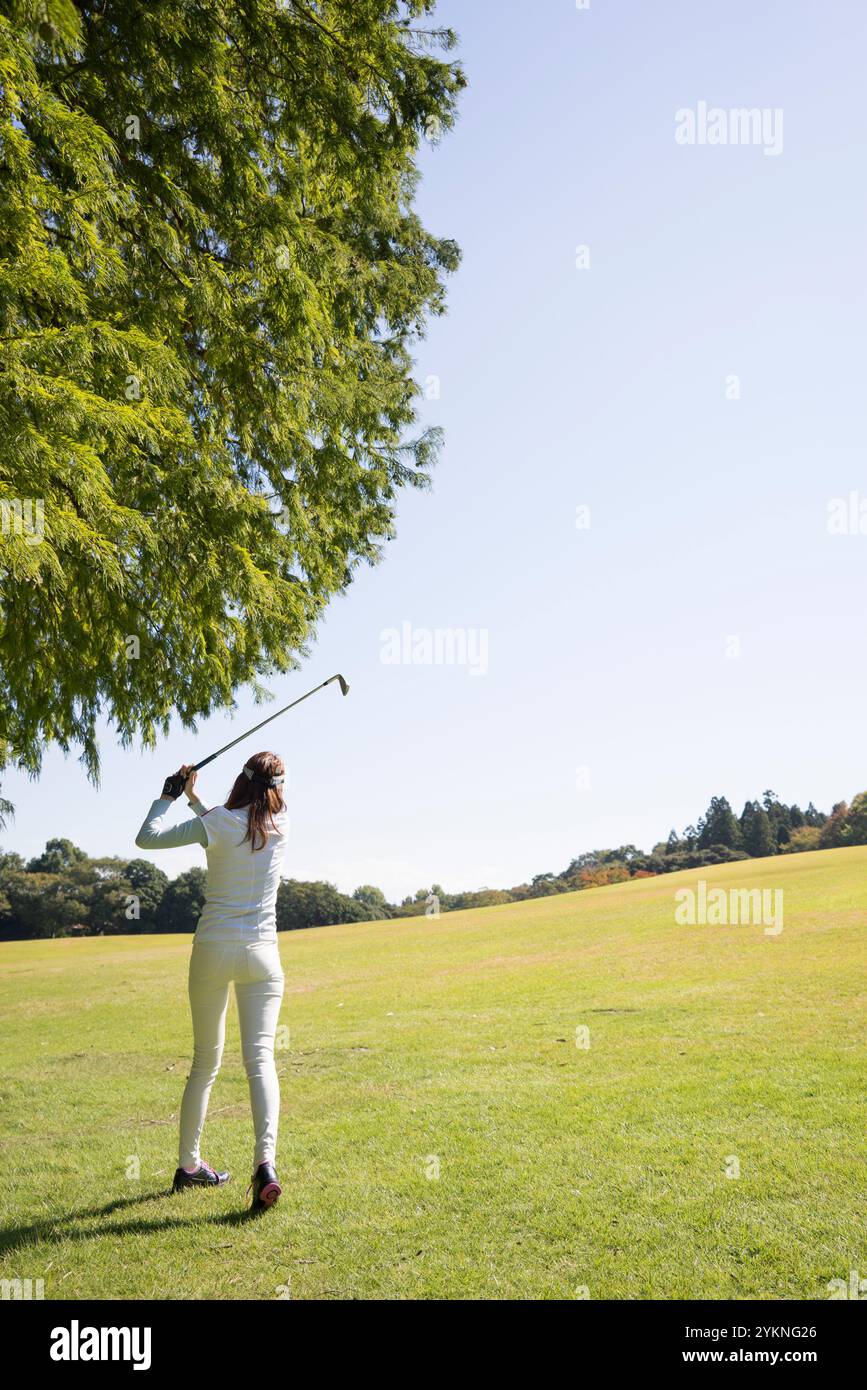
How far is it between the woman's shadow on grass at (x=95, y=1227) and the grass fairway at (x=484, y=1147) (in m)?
0.02

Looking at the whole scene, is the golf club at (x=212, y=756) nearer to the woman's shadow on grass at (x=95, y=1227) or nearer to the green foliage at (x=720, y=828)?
the woman's shadow on grass at (x=95, y=1227)

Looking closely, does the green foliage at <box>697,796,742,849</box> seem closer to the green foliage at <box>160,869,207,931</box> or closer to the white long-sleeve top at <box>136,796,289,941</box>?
the green foliage at <box>160,869,207,931</box>

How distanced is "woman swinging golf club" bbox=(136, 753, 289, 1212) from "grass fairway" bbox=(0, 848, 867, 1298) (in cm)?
59

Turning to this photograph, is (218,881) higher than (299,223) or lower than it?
lower

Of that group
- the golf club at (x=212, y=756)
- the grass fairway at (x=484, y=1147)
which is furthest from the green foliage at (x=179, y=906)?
the golf club at (x=212, y=756)

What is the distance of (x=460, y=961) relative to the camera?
23781 mm

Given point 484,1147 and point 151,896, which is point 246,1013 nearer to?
point 484,1147

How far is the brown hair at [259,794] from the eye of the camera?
19.1ft

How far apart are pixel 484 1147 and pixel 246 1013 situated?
2318 millimetres

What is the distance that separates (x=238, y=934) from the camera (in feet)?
18.4

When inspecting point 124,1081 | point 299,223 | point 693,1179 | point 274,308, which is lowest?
point 124,1081

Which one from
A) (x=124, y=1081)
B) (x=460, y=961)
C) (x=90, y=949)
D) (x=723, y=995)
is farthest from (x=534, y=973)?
(x=90, y=949)

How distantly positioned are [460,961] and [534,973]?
183 inches
